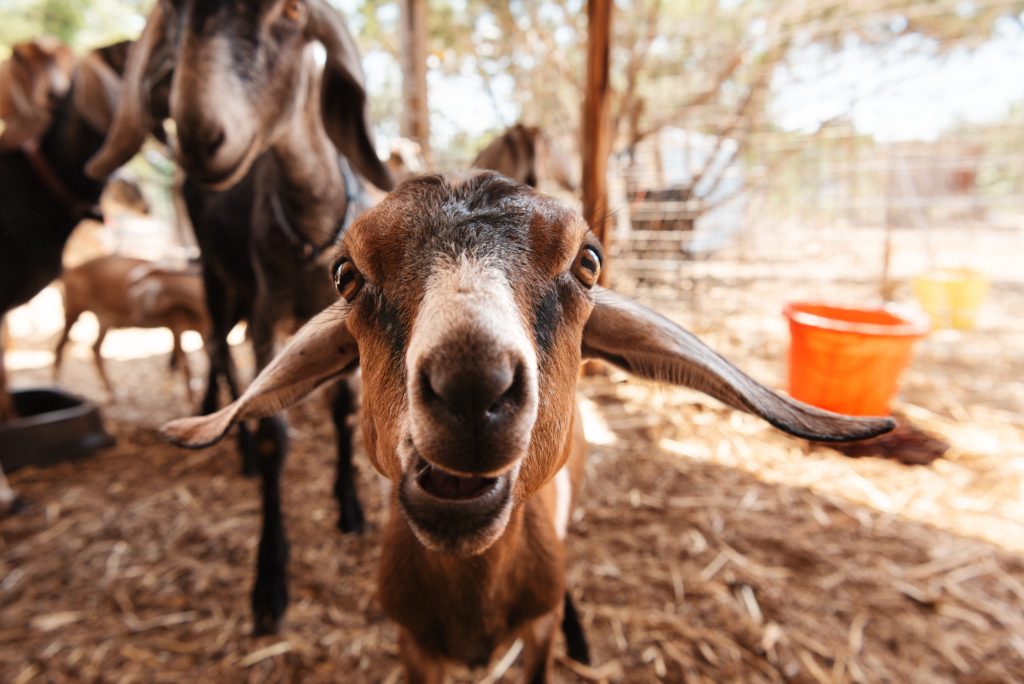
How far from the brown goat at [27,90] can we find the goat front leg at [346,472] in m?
2.48

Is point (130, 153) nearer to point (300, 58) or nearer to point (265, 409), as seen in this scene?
point (300, 58)

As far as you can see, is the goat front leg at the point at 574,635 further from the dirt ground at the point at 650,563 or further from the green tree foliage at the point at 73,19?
the green tree foliage at the point at 73,19

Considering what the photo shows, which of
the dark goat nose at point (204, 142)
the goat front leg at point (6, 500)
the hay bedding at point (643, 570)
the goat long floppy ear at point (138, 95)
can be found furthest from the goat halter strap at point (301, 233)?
the goat front leg at point (6, 500)

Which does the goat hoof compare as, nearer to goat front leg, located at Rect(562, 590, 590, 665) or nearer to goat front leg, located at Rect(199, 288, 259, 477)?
goat front leg, located at Rect(562, 590, 590, 665)

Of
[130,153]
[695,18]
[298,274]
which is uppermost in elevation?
[695,18]

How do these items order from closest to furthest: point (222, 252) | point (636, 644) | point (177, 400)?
point (636, 644) → point (222, 252) → point (177, 400)

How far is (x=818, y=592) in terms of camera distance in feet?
8.77

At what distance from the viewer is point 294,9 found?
2.32 meters

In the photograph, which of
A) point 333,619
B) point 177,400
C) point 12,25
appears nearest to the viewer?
point 333,619

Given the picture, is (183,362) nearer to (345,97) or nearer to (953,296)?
(345,97)

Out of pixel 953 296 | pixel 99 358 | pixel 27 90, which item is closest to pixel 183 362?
pixel 99 358

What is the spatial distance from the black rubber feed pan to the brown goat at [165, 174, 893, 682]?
3.47 m

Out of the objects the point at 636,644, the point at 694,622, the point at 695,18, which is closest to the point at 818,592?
the point at 694,622

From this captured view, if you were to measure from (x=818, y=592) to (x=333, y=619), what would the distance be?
2466 mm
